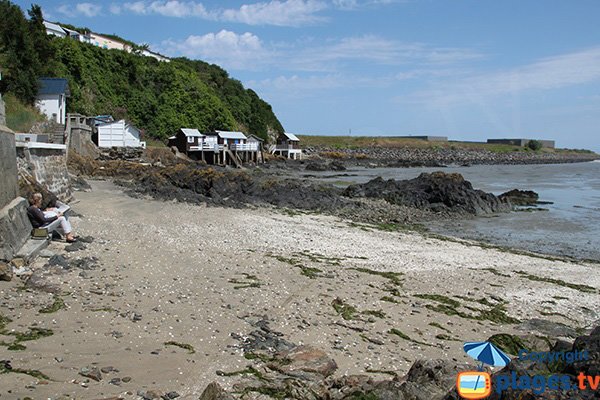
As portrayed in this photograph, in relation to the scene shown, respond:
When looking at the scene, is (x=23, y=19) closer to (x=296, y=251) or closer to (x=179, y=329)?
(x=296, y=251)

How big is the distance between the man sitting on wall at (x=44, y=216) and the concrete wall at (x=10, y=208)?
5.1 inches

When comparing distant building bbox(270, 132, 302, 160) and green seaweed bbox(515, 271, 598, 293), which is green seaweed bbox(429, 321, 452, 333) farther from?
distant building bbox(270, 132, 302, 160)

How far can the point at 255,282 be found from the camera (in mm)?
10039

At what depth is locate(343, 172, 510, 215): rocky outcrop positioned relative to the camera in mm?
26031

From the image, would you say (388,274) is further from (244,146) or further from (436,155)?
(436,155)

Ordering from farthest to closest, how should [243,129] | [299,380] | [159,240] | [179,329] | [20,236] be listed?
1. [243,129]
2. [159,240]
3. [20,236]
4. [179,329]
5. [299,380]

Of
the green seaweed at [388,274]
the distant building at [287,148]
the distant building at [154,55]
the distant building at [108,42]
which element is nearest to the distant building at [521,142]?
the distant building at [287,148]

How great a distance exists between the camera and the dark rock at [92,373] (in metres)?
5.51

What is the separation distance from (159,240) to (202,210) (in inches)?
239

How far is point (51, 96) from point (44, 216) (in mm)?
30875

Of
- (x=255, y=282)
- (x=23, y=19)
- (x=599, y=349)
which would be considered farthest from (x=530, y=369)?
(x=23, y=19)

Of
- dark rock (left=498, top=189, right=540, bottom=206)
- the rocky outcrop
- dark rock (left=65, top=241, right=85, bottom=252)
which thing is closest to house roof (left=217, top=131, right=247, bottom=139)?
the rocky outcrop

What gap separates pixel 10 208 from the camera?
9641 millimetres

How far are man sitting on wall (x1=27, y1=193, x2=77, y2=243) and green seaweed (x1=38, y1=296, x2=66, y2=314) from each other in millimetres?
3225
